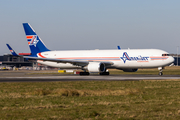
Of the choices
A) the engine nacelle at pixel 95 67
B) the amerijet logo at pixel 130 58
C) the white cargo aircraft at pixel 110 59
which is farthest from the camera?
the amerijet logo at pixel 130 58

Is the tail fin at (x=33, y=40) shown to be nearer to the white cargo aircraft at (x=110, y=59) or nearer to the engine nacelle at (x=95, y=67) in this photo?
the white cargo aircraft at (x=110, y=59)

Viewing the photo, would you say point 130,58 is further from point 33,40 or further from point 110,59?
point 33,40

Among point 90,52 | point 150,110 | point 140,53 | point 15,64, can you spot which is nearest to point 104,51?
point 90,52

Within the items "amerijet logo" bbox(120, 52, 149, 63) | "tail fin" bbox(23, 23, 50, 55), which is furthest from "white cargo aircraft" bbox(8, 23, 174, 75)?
"tail fin" bbox(23, 23, 50, 55)

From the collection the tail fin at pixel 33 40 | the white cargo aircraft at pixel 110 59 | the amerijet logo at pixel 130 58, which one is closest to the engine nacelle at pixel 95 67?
the white cargo aircraft at pixel 110 59

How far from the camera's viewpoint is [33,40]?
2251 inches

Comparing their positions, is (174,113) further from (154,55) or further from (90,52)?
(90,52)

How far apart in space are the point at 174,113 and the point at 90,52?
41.0 m

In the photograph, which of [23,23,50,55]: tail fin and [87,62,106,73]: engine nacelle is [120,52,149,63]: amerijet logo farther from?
Result: [23,23,50,55]: tail fin

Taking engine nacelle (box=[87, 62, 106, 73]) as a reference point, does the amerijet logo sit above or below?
above

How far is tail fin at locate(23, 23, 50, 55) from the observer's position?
57.2 meters

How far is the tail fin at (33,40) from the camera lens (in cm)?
5719

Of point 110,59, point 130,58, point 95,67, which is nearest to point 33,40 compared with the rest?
point 95,67

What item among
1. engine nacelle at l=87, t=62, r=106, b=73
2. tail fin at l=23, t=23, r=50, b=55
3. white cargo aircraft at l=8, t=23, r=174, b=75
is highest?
tail fin at l=23, t=23, r=50, b=55
